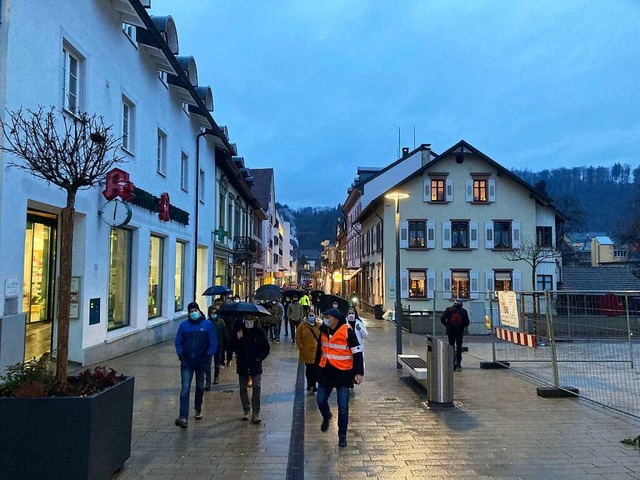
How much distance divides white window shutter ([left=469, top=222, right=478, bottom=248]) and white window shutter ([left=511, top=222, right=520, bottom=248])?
87.7 inches

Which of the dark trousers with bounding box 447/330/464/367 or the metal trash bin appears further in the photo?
the dark trousers with bounding box 447/330/464/367

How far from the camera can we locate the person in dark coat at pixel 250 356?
754 centimetres

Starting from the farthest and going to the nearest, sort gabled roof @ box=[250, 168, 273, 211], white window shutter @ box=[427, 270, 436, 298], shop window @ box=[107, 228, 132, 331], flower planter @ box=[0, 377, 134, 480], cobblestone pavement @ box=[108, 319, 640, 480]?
gabled roof @ box=[250, 168, 273, 211]
white window shutter @ box=[427, 270, 436, 298]
shop window @ box=[107, 228, 132, 331]
cobblestone pavement @ box=[108, 319, 640, 480]
flower planter @ box=[0, 377, 134, 480]

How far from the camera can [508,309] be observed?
12.2 m

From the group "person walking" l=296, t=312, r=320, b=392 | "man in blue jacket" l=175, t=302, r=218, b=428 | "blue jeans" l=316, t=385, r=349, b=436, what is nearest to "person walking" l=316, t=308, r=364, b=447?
"blue jeans" l=316, t=385, r=349, b=436


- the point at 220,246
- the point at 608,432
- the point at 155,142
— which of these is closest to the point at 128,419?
the point at 608,432

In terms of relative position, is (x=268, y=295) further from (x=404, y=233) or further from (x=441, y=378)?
(x=404, y=233)

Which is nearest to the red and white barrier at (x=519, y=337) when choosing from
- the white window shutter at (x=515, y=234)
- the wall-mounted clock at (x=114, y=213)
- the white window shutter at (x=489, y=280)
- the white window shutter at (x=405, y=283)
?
the wall-mounted clock at (x=114, y=213)

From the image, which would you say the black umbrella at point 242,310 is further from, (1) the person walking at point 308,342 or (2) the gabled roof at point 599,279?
(2) the gabled roof at point 599,279

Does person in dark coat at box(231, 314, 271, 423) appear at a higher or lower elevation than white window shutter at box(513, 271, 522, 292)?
lower

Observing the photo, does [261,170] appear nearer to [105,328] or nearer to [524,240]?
[524,240]

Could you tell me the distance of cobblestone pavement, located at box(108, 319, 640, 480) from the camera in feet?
18.6

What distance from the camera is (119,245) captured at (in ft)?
46.1

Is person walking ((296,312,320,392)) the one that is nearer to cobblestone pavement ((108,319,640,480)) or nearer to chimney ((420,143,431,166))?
cobblestone pavement ((108,319,640,480))
